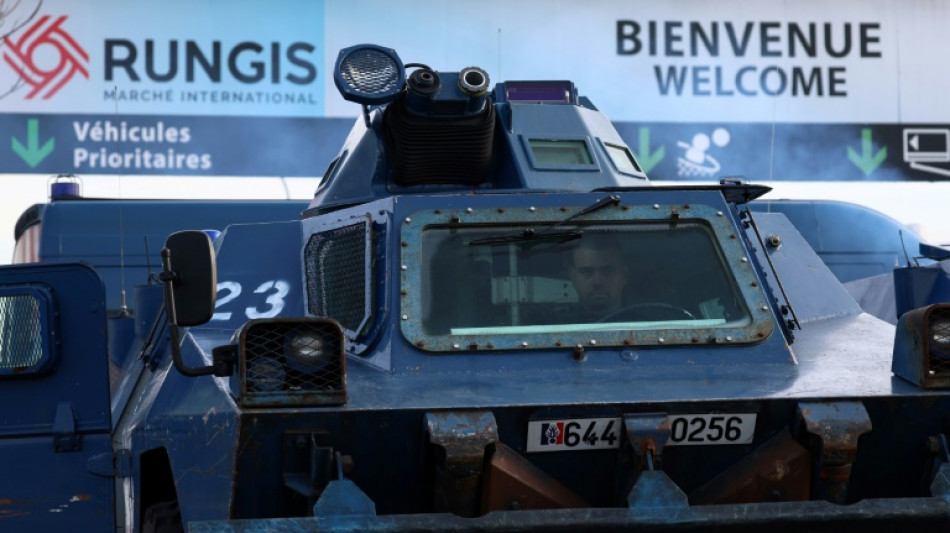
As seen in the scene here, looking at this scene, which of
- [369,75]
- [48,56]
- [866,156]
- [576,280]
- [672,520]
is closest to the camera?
[672,520]

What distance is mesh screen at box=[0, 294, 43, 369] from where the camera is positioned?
713 cm

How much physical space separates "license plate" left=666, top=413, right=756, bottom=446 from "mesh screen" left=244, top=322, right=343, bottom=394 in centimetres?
111

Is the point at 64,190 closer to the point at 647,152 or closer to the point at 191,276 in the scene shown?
the point at 647,152

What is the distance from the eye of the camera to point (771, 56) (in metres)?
17.9

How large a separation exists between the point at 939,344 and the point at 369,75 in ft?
8.93

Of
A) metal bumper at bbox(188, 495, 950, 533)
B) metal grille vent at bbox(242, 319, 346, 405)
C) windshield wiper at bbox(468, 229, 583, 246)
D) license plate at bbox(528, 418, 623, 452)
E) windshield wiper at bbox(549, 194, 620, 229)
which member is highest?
windshield wiper at bbox(549, 194, 620, 229)

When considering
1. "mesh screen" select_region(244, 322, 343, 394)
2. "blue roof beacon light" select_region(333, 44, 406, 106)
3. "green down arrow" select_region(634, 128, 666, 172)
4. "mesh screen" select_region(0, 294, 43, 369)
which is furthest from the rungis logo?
"mesh screen" select_region(244, 322, 343, 394)

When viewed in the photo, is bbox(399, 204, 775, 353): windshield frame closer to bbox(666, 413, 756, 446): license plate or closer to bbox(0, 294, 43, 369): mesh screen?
bbox(666, 413, 756, 446): license plate

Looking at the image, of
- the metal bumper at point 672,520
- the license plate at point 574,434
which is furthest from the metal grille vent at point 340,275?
the metal bumper at point 672,520

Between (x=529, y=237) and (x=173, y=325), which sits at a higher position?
(x=529, y=237)

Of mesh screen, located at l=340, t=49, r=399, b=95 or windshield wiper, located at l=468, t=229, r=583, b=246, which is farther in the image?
mesh screen, located at l=340, t=49, r=399, b=95

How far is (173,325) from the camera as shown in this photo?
214 inches

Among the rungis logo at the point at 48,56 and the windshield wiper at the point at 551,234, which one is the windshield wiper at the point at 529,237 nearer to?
the windshield wiper at the point at 551,234

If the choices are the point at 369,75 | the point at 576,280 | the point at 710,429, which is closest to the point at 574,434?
the point at 710,429
